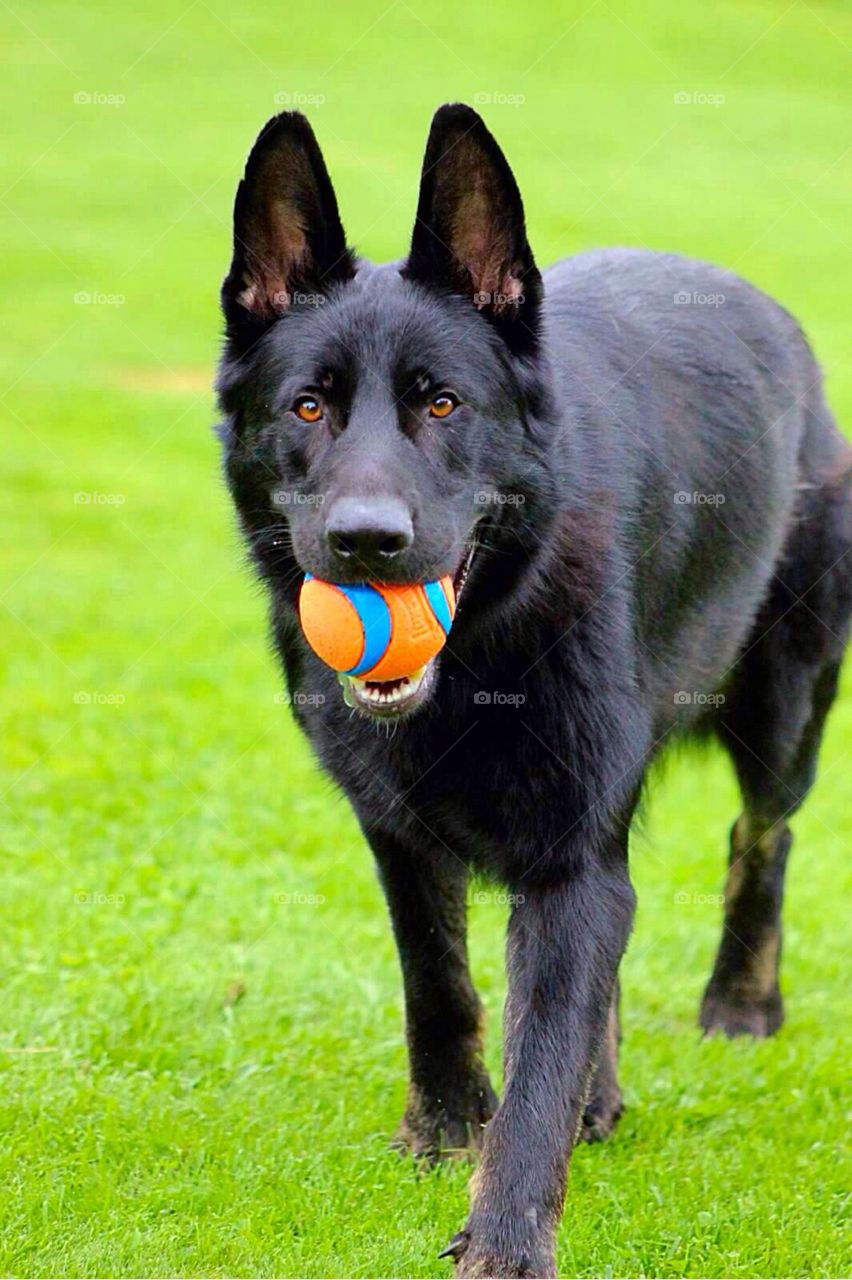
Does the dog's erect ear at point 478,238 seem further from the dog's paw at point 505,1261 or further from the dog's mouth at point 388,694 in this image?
the dog's paw at point 505,1261

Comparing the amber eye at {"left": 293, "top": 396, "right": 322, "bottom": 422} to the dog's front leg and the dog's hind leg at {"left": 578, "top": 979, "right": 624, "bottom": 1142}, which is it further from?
the dog's hind leg at {"left": 578, "top": 979, "right": 624, "bottom": 1142}

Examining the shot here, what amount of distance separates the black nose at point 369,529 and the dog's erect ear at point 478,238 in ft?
2.53

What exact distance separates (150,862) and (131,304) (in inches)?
631

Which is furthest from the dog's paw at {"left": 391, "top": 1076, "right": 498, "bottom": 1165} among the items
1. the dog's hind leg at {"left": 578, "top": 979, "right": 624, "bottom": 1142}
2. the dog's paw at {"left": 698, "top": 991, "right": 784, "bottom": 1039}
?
the dog's paw at {"left": 698, "top": 991, "right": 784, "bottom": 1039}

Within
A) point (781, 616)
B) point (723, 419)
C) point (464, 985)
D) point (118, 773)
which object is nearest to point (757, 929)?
point (781, 616)

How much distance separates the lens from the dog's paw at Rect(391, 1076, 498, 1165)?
15.7ft

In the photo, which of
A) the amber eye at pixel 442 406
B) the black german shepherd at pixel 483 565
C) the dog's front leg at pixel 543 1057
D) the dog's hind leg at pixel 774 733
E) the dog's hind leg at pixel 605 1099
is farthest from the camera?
the dog's hind leg at pixel 774 733

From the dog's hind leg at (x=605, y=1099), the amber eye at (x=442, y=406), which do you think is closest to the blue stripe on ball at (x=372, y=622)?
the amber eye at (x=442, y=406)

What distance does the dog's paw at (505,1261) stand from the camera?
12.1 ft

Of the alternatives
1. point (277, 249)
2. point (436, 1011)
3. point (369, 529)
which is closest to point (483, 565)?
point (369, 529)

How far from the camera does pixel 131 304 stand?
21.8 m

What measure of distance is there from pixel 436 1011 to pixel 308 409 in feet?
6.14

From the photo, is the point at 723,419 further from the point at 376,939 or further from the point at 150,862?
the point at 150,862

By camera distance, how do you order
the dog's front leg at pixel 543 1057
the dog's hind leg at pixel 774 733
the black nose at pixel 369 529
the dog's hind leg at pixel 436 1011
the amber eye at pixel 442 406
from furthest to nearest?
the dog's hind leg at pixel 774 733 → the dog's hind leg at pixel 436 1011 → the amber eye at pixel 442 406 → the dog's front leg at pixel 543 1057 → the black nose at pixel 369 529
